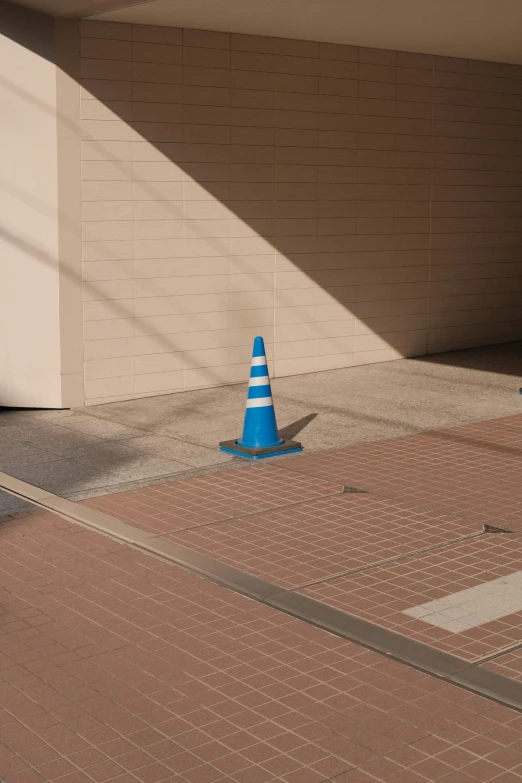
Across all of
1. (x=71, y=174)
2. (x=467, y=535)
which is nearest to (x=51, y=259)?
(x=71, y=174)

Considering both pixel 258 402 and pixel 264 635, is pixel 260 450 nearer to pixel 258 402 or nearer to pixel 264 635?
pixel 258 402

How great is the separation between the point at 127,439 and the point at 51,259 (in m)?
1.97

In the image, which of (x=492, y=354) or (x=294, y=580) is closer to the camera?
(x=294, y=580)

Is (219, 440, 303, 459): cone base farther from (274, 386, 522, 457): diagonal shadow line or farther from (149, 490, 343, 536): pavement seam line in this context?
(149, 490, 343, 536): pavement seam line

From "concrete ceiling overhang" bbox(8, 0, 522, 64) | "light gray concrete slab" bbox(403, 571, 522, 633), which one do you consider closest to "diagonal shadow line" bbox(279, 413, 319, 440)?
"light gray concrete slab" bbox(403, 571, 522, 633)

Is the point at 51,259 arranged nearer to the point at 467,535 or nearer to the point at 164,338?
the point at 164,338

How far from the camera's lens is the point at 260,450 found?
8109 mm

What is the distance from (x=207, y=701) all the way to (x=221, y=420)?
5146 mm

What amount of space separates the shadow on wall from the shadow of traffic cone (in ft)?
7.42

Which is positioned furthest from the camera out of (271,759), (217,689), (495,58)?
(495,58)

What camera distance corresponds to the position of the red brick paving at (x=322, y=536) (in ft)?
19.1

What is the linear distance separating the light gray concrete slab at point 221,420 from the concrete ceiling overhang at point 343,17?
3437mm

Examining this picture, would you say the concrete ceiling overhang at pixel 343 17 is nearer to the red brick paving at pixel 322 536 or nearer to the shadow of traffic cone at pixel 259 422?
the shadow of traffic cone at pixel 259 422

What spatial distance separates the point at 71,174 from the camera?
9.57m
